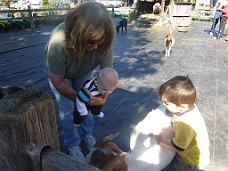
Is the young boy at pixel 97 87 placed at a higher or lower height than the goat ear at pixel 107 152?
higher

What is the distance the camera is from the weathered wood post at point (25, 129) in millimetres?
870

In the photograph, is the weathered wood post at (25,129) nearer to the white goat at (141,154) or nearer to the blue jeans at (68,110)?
the white goat at (141,154)

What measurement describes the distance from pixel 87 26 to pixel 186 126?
1.01m

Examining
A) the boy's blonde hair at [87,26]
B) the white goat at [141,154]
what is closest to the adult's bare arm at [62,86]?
the boy's blonde hair at [87,26]

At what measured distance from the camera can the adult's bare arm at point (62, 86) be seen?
5.62 feet

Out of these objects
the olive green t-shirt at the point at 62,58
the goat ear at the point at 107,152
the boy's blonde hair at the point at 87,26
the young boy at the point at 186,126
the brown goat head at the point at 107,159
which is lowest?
the brown goat head at the point at 107,159

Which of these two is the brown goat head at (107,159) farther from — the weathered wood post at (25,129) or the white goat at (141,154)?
the weathered wood post at (25,129)

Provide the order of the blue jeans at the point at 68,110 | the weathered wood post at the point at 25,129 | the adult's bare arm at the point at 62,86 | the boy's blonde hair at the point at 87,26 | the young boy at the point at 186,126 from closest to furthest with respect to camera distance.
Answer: the weathered wood post at the point at 25,129 → the boy's blonde hair at the point at 87,26 → the young boy at the point at 186,126 → the adult's bare arm at the point at 62,86 → the blue jeans at the point at 68,110

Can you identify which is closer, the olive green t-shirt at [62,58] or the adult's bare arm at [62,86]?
the olive green t-shirt at [62,58]

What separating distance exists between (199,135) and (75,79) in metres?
1.21

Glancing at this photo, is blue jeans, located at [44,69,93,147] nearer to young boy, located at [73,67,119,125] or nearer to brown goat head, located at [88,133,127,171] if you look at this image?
young boy, located at [73,67,119,125]

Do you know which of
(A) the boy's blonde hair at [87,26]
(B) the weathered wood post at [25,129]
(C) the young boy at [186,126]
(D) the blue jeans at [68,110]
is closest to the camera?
(B) the weathered wood post at [25,129]

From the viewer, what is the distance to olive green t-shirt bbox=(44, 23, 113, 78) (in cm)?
161

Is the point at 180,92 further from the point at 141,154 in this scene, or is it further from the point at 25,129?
→ the point at 25,129
